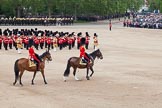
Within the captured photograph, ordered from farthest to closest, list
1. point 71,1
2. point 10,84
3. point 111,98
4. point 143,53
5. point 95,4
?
point 95,4 → point 71,1 → point 143,53 → point 10,84 → point 111,98

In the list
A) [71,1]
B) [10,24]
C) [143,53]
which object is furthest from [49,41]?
[71,1]

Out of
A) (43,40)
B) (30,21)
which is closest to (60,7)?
(30,21)

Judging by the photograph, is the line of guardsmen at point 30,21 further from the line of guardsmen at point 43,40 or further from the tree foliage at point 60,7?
the line of guardsmen at point 43,40

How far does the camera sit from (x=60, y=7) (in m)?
90.1

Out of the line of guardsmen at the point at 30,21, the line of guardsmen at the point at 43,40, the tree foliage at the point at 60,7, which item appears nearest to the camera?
the line of guardsmen at the point at 43,40

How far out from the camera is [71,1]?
86.9m

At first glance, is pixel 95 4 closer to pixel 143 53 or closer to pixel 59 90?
pixel 143 53

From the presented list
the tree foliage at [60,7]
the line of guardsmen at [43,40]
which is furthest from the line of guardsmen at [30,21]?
the line of guardsmen at [43,40]

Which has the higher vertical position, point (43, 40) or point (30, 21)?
point (30, 21)

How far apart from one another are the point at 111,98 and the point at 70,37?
21471 mm

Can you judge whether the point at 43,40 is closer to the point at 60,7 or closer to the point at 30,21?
the point at 30,21

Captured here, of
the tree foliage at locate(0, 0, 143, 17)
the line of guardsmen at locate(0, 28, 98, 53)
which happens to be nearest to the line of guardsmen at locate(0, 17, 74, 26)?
the tree foliage at locate(0, 0, 143, 17)

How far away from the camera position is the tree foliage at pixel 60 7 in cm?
8606

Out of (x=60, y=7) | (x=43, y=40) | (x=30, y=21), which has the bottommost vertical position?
(x=43, y=40)
